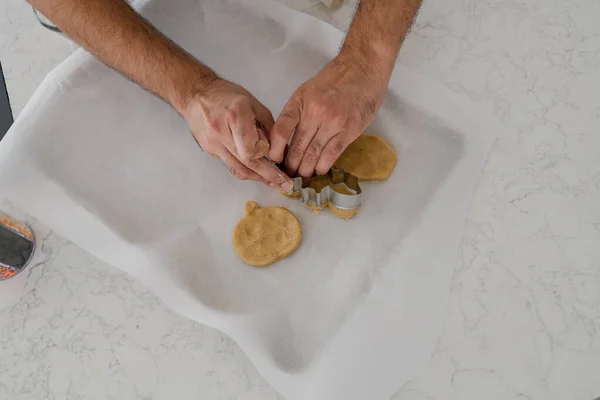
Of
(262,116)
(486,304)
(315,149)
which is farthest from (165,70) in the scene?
(486,304)

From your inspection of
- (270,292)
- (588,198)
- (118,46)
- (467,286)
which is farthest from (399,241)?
(118,46)

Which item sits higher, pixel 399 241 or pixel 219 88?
pixel 219 88

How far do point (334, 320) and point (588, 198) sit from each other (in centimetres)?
51

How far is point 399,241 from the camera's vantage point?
0.92m

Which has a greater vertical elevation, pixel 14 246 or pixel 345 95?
pixel 345 95

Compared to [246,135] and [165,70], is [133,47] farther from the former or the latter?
[246,135]

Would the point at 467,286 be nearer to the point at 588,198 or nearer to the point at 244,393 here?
the point at 588,198

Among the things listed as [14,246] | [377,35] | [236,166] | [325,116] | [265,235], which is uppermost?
[377,35]

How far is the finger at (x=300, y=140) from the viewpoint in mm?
829

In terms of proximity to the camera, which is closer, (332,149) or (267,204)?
(332,149)

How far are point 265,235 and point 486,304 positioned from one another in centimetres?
39

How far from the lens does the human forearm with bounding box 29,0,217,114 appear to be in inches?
35.2

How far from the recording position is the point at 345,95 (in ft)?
2.77

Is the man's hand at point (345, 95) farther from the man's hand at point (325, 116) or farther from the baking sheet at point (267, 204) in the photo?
the baking sheet at point (267, 204)
